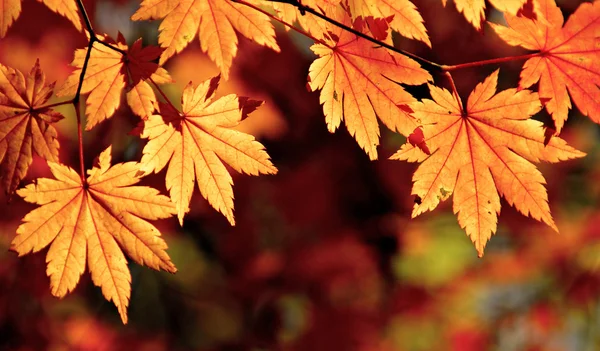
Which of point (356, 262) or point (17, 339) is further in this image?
point (356, 262)

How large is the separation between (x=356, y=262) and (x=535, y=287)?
6.05 feet

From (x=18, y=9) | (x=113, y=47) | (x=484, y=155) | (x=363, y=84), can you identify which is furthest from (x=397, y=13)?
(x=18, y=9)

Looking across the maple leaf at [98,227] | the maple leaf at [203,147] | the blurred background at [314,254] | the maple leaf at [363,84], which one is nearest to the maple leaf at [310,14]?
the maple leaf at [363,84]

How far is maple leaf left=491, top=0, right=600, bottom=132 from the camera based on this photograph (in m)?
1.09

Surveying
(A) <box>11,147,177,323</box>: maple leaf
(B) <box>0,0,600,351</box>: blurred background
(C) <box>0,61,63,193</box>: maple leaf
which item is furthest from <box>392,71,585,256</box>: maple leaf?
(B) <box>0,0,600,351</box>: blurred background

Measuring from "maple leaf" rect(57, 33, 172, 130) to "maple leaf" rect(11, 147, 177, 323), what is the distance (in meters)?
0.10

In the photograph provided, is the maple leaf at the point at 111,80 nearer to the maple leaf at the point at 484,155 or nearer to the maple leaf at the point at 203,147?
the maple leaf at the point at 203,147

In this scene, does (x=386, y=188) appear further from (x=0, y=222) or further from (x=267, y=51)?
(x=0, y=222)

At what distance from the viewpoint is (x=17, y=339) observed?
3.75m

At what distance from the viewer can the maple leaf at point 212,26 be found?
107 cm

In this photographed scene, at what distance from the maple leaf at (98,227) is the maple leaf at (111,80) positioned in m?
0.10

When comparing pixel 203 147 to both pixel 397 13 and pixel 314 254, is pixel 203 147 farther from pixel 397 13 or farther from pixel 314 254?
pixel 314 254

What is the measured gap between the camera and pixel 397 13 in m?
1.02

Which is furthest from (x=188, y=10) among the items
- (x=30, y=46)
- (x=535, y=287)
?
(x=535, y=287)
